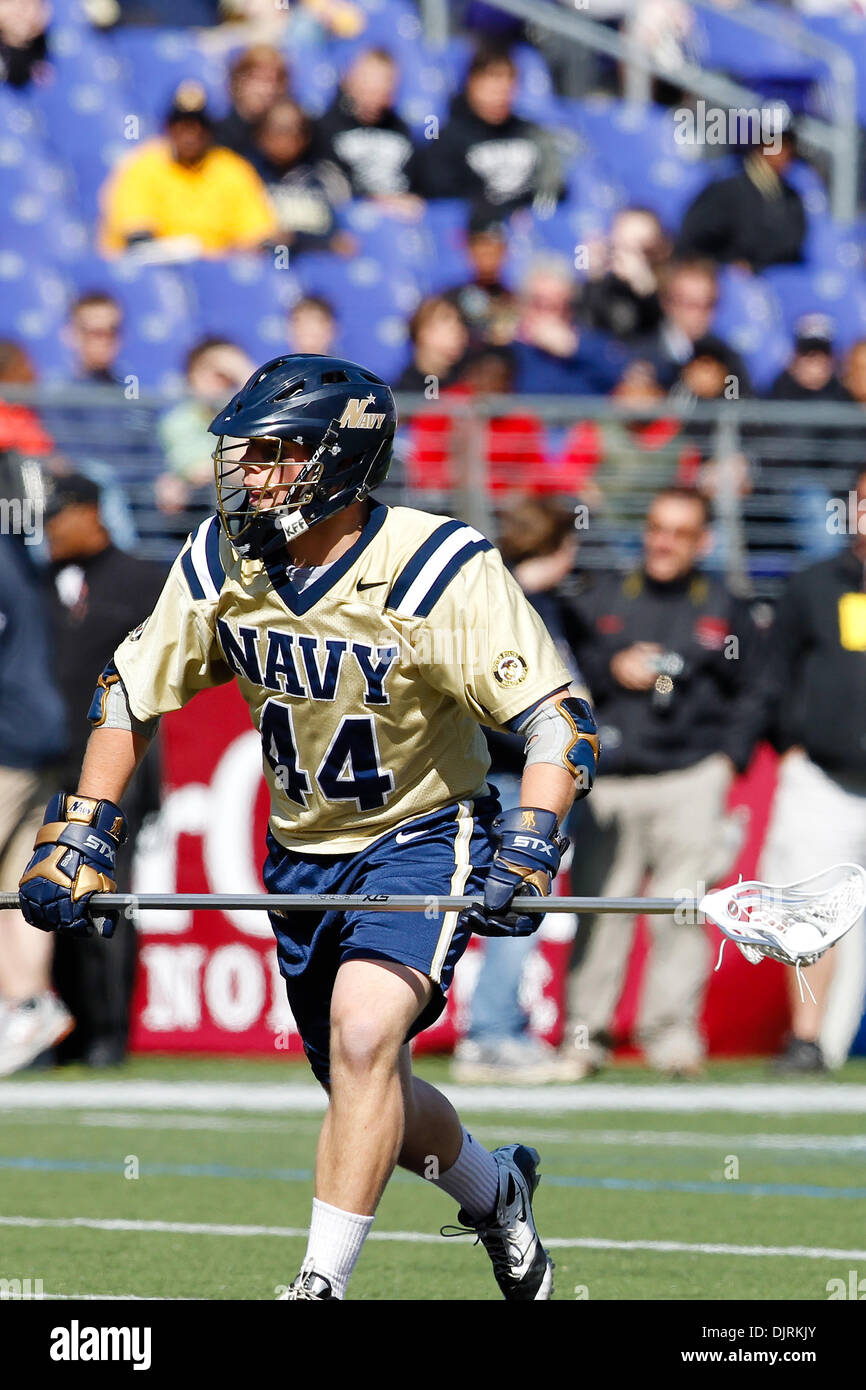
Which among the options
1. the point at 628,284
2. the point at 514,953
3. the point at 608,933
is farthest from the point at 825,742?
the point at 628,284

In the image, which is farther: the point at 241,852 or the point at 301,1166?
the point at 241,852

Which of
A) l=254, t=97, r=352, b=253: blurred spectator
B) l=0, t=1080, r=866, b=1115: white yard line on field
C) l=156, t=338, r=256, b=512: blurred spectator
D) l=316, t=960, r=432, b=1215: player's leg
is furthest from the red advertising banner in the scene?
l=316, t=960, r=432, b=1215: player's leg

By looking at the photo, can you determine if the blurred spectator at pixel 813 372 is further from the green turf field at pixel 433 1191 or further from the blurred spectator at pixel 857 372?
the green turf field at pixel 433 1191

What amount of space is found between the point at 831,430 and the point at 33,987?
484 centimetres

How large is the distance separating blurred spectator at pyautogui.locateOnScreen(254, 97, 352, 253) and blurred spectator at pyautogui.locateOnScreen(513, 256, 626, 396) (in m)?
2.05

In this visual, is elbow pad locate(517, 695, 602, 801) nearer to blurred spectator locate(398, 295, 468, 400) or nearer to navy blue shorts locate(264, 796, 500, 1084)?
navy blue shorts locate(264, 796, 500, 1084)

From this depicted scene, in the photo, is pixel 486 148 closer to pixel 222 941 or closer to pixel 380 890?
pixel 222 941

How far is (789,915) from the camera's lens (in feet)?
16.8

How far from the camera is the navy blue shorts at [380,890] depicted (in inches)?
191

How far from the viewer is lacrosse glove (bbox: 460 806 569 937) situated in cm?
467

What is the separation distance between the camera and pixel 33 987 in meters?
9.87

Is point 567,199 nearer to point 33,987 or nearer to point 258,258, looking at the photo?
point 258,258

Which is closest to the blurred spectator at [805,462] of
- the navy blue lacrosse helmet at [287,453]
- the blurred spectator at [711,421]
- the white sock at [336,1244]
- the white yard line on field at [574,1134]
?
the blurred spectator at [711,421]

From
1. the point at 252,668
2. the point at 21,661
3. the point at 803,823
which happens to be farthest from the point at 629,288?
the point at 252,668
